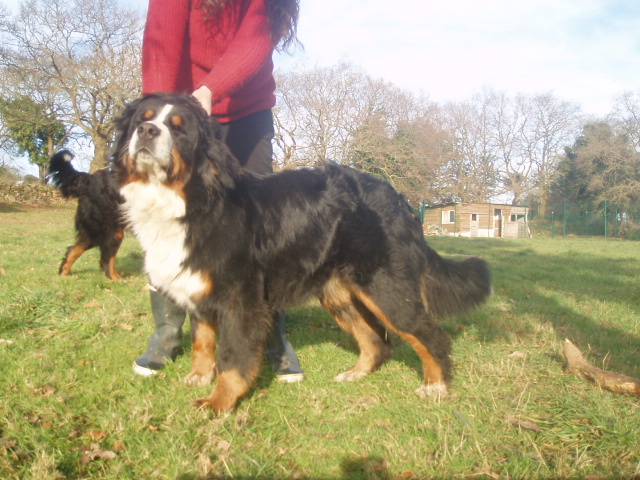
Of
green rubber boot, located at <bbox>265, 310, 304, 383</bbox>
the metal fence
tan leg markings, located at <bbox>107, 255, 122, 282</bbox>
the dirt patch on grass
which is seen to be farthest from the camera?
the metal fence

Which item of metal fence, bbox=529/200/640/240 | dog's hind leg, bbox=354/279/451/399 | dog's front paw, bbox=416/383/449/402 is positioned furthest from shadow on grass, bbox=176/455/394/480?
metal fence, bbox=529/200/640/240

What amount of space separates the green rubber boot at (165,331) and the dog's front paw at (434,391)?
5.62 feet

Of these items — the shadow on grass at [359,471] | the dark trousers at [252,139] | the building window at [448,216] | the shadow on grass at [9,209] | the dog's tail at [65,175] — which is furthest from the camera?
the building window at [448,216]

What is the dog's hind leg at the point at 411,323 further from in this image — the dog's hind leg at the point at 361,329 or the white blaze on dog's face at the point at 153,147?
the white blaze on dog's face at the point at 153,147

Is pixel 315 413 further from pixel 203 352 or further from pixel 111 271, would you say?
pixel 111 271

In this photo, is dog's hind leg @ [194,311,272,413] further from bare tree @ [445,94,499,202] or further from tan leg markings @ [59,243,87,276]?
bare tree @ [445,94,499,202]

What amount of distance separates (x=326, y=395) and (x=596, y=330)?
3080mm

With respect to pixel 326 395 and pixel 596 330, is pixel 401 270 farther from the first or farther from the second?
pixel 596 330

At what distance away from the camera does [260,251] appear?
289cm

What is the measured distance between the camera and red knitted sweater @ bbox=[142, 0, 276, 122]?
2979 millimetres

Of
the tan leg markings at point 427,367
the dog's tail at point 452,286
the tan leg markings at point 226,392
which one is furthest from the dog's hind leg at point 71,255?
the dog's tail at point 452,286

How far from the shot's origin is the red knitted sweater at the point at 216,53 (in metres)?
2.98

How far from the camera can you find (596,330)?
455cm

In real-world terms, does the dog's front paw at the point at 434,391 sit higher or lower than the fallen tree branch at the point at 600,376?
lower
